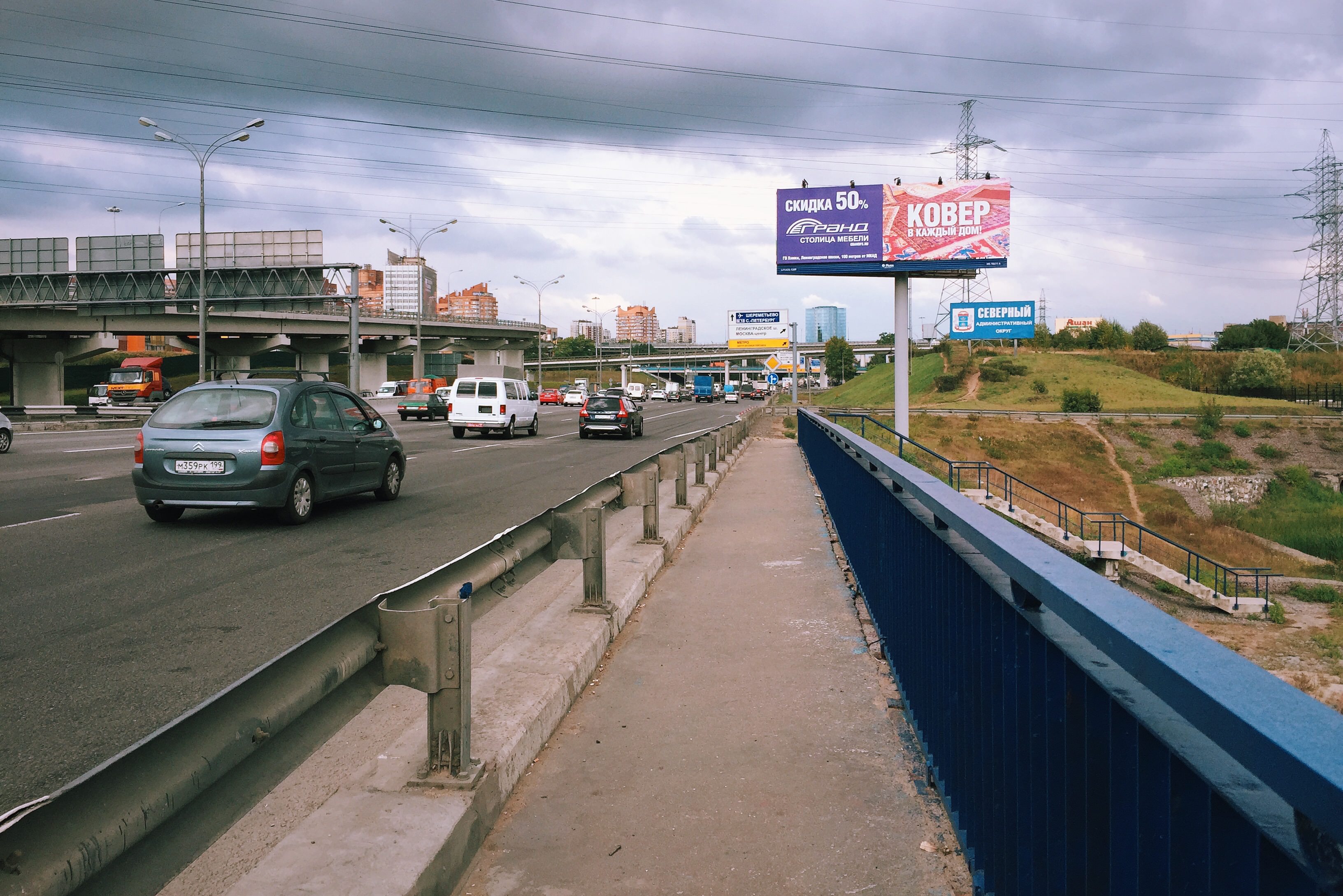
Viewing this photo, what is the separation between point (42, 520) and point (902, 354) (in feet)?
88.6

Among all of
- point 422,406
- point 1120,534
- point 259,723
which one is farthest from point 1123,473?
point 259,723

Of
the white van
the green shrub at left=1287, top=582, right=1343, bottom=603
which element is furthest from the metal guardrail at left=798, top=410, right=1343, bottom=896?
the green shrub at left=1287, top=582, right=1343, bottom=603

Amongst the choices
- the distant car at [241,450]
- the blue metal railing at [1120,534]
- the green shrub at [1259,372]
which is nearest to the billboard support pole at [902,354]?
the blue metal railing at [1120,534]

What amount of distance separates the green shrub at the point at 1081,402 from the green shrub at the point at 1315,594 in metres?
40.6

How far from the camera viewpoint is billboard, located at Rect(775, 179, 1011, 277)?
35844 millimetres

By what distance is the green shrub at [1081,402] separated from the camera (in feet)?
234

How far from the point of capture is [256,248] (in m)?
51.2

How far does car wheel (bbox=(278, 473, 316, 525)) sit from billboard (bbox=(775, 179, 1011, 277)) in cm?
2779

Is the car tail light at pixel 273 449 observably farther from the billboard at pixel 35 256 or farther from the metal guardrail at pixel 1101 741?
the billboard at pixel 35 256

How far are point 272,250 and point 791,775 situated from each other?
5251 centimetres

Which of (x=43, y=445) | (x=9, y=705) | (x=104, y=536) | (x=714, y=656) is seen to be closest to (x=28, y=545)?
(x=104, y=536)

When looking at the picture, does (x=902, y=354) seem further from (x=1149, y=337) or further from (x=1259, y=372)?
(x=1149, y=337)

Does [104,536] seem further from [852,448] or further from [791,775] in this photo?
[791,775]

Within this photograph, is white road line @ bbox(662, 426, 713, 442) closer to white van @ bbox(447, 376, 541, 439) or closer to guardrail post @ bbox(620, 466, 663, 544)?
white van @ bbox(447, 376, 541, 439)
